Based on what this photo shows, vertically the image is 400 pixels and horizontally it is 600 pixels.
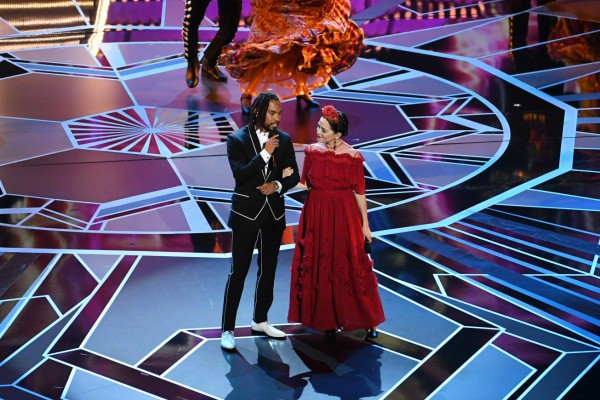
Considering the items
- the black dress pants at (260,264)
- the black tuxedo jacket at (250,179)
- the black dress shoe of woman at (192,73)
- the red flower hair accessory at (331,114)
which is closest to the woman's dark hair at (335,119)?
the red flower hair accessory at (331,114)

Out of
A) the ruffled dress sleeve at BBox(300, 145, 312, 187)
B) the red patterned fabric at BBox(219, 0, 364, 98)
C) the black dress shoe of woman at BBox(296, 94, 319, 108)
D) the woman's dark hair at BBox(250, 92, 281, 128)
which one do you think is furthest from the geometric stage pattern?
the woman's dark hair at BBox(250, 92, 281, 128)

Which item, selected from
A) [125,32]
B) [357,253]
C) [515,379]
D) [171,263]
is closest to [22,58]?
[125,32]

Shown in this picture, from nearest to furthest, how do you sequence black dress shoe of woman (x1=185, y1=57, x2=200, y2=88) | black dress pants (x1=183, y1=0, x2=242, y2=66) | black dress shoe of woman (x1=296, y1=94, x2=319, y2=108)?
black dress shoe of woman (x1=296, y1=94, x2=319, y2=108), black dress pants (x1=183, y1=0, x2=242, y2=66), black dress shoe of woman (x1=185, y1=57, x2=200, y2=88)

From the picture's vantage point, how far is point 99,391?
457 centimetres

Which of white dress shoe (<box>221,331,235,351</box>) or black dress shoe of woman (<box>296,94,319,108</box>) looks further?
black dress shoe of woman (<box>296,94,319,108</box>)

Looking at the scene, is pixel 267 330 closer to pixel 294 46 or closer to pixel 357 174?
pixel 357 174

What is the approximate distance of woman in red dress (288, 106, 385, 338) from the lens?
Answer: 4.98 metres

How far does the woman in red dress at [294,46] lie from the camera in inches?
326

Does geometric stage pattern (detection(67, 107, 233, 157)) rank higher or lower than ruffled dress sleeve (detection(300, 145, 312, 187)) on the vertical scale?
lower

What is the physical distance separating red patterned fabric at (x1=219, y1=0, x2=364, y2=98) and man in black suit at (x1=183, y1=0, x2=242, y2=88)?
Answer: 0.82 metres

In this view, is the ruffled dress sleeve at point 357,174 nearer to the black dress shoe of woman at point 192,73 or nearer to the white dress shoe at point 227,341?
the white dress shoe at point 227,341

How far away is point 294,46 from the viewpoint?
8.31 metres

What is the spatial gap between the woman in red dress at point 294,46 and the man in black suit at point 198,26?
0.84 m

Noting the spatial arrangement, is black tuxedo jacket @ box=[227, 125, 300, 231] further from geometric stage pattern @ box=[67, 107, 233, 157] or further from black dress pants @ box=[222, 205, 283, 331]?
geometric stage pattern @ box=[67, 107, 233, 157]
